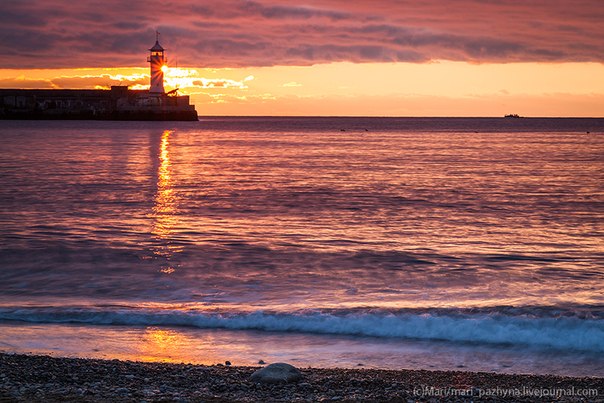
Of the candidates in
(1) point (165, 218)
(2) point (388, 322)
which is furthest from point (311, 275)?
(1) point (165, 218)

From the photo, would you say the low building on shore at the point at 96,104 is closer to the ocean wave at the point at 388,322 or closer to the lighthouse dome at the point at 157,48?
the lighthouse dome at the point at 157,48

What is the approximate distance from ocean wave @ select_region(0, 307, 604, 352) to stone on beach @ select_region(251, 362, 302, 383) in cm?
328

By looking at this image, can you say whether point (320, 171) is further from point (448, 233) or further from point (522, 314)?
point (522, 314)

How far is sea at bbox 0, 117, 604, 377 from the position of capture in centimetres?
1192

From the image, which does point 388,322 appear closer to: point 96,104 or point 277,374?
point 277,374

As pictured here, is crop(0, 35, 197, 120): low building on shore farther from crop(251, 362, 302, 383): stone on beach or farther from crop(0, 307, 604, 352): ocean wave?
crop(251, 362, 302, 383): stone on beach

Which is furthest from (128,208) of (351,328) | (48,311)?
(351,328)

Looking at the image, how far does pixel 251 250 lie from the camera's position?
68.8 ft

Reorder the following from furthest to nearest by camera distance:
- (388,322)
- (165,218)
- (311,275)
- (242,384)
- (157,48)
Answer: (157,48)
(165,218)
(311,275)
(388,322)
(242,384)

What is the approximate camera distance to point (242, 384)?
9.20m

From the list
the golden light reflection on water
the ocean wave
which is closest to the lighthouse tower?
the golden light reflection on water

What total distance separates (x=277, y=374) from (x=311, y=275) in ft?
26.8

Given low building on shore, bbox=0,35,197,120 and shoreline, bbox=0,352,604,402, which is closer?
shoreline, bbox=0,352,604,402

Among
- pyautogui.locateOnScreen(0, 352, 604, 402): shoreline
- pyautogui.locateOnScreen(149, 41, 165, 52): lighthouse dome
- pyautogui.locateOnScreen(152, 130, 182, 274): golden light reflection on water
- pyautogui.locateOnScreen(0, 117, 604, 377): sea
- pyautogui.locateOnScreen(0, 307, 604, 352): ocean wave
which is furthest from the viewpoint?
pyautogui.locateOnScreen(149, 41, 165, 52): lighthouse dome
